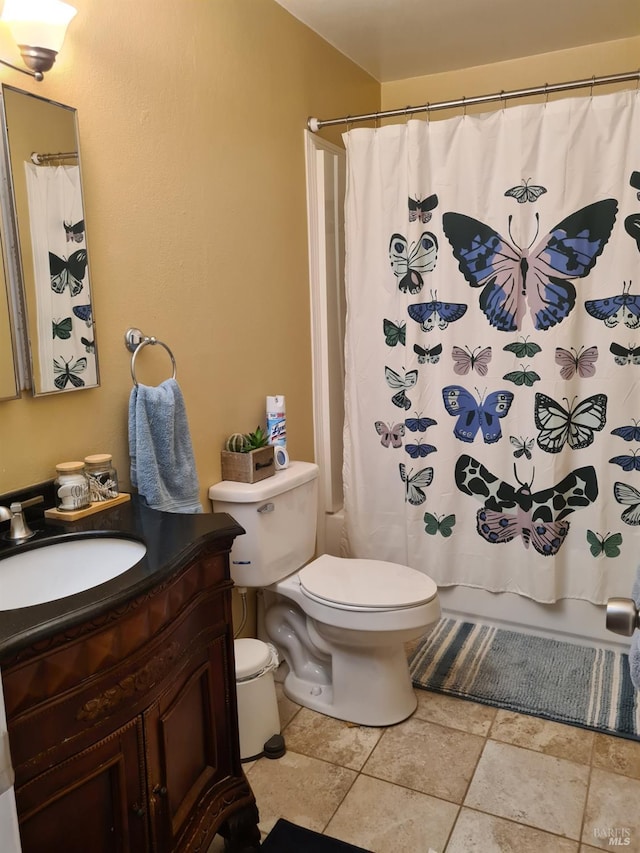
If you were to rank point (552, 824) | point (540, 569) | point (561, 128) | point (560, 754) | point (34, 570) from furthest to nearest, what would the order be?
1. point (540, 569)
2. point (561, 128)
3. point (560, 754)
4. point (552, 824)
5. point (34, 570)

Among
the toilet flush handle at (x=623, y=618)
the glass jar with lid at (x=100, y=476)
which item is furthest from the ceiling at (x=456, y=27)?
the toilet flush handle at (x=623, y=618)

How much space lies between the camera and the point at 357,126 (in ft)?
10.0

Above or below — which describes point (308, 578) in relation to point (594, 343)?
below

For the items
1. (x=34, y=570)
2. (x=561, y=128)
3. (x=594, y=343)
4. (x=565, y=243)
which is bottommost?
(x=34, y=570)

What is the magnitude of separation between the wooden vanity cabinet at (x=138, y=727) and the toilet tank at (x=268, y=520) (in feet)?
1.98

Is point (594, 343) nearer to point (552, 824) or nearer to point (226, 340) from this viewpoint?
point (226, 340)

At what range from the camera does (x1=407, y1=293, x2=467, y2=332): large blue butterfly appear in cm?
262

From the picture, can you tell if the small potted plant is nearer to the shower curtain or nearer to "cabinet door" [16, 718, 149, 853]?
the shower curtain

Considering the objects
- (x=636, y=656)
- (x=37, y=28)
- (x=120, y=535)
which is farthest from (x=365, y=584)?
(x=37, y=28)

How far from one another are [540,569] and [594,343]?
2.85ft

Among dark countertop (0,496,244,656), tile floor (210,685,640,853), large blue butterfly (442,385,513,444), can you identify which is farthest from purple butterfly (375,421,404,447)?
dark countertop (0,496,244,656)

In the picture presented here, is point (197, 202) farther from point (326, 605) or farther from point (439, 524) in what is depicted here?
point (439, 524)

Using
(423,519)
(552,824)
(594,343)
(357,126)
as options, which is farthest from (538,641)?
(357,126)

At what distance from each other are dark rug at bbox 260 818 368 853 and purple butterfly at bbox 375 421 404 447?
56.7 inches
